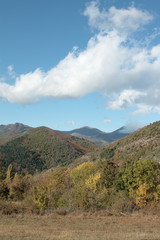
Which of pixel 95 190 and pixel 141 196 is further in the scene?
pixel 95 190

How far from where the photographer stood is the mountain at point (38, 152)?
138m

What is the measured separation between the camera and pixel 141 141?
263 feet

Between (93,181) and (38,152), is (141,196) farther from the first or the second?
(38,152)

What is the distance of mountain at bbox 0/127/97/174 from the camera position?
454 feet

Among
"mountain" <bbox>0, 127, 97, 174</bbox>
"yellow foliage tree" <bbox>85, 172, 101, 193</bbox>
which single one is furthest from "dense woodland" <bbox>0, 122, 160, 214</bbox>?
"mountain" <bbox>0, 127, 97, 174</bbox>

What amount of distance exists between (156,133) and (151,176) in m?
42.7

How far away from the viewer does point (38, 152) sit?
15125cm

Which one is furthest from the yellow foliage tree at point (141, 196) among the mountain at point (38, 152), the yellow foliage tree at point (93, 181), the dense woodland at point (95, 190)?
the mountain at point (38, 152)

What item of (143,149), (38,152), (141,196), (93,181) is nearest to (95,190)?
(93,181)

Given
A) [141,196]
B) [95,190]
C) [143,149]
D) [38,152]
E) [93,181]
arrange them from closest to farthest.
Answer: [141,196], [95,190], [93,181], [143,149], [38,152]

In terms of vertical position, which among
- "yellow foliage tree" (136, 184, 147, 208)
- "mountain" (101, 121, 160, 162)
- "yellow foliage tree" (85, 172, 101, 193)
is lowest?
"yellow foliage tree" (136, 184, 147, 208)

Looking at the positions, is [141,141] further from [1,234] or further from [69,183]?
[1,234]

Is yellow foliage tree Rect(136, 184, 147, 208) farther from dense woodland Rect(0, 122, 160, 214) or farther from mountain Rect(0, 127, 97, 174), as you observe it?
mountain Rect(0, 127, 97, 174)

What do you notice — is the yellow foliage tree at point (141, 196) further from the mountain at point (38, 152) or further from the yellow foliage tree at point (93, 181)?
the mountain at point (38, 152)
